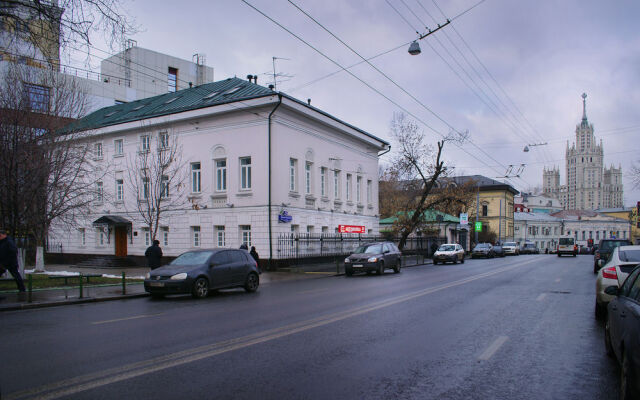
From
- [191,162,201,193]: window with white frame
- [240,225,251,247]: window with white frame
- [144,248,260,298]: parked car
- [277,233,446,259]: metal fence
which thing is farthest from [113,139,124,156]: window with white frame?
[144,248,260,298]: parked car

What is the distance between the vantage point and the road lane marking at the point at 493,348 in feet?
22.0

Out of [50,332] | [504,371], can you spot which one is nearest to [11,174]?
[50,332]

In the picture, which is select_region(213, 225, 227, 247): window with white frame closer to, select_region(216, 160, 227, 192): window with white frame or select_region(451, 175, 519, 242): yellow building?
select_region(216, 160, 227, 192): window with white frame

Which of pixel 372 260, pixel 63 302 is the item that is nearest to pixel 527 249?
pixel 372 260

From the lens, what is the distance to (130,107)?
3816 centimetres

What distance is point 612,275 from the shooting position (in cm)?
1026

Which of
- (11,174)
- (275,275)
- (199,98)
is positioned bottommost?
(275,275)

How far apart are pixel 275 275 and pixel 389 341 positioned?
680 inches

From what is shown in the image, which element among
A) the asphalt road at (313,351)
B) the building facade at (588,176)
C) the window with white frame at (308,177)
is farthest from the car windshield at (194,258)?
the building facade at (588,176)

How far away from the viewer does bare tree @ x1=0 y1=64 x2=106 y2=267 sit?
16938 millimetres

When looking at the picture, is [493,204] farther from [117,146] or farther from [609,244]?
[117,146]

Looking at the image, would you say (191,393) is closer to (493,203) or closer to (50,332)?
(50,332)

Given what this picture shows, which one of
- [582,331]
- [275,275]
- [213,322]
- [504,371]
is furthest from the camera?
[275,275]

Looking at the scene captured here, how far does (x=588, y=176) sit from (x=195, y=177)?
514ft
